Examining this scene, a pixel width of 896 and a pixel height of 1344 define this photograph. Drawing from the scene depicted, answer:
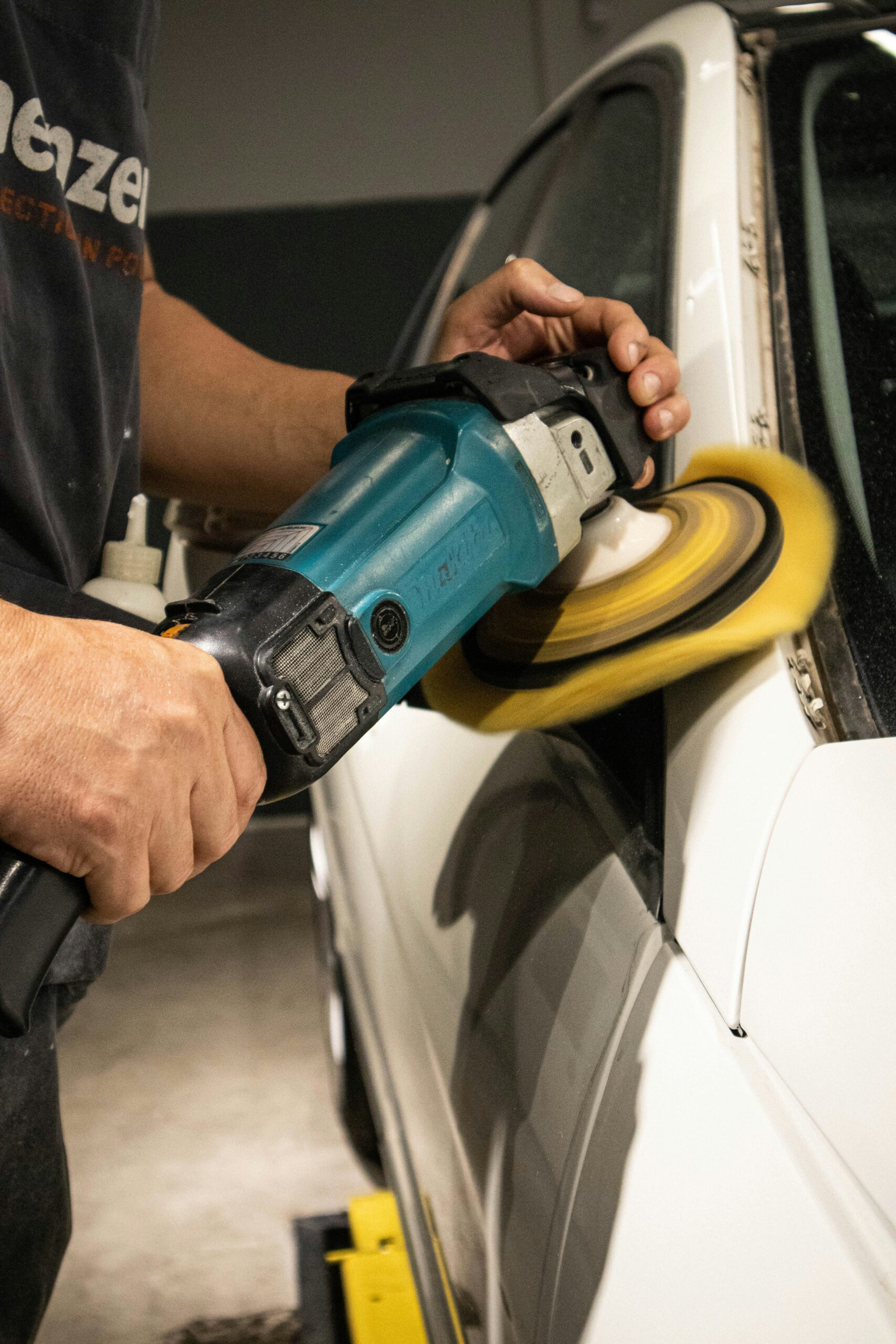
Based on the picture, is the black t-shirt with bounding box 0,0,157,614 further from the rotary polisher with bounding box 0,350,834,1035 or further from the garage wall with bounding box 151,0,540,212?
the garage wall with bounding box 151,0,540,212

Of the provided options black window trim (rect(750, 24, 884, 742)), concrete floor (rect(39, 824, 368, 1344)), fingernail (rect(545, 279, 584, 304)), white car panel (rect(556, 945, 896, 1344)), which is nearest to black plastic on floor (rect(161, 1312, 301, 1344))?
concrete floor (rect(39, 824, 368, 1344))

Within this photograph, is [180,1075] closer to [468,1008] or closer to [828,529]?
[468,1008]

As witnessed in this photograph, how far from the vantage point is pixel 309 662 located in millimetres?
685

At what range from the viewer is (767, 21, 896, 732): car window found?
79 cm

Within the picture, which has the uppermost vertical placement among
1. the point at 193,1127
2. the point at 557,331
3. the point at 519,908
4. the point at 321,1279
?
the point at 557,331

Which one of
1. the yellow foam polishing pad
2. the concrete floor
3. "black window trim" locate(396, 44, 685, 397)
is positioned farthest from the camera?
the concrete floor

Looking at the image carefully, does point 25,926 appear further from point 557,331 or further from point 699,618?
point 557,331

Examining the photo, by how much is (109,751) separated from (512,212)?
1.54 m

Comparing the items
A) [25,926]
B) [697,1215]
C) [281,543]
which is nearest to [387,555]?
[281,543]

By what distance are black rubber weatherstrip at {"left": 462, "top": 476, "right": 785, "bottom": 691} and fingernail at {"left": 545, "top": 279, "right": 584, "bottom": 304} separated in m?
0.20

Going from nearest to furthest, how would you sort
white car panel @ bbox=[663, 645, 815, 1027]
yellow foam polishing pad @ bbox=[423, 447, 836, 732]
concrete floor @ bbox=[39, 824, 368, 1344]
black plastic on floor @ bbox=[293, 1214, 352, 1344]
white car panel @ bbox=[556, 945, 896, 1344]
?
white car panel @ bbox=[556, 945, 896, 1344], white car panel @ bbox=[663, 645, 815, 1027], yellow foam polishing pad @ bbox=[423, 447, 836, 732], black plastic on floor @ bbox=[293, 1214, 352, 1344], concrete floor @ bbox=[39, 824, 368, 1344]

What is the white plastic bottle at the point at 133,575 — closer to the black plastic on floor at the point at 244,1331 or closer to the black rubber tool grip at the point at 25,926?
the black rubber tool grip at the point at 25,926

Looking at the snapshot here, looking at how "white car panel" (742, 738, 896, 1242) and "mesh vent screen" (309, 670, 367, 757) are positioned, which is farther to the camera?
"mesh vent screen" (309, 670, 367, 757)

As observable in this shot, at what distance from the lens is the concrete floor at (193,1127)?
1.65m
